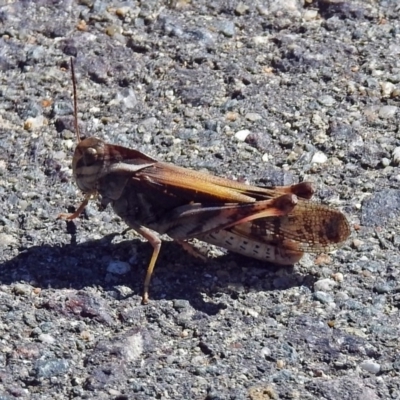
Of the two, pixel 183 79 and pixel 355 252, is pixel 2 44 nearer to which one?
pixel 183 79

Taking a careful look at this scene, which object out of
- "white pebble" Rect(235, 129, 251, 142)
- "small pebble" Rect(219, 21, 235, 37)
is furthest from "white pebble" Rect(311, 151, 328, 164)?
"small pebble" Rect(219, 21, 235, 37)

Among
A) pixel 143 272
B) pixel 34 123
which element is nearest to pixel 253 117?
pixel 34 123

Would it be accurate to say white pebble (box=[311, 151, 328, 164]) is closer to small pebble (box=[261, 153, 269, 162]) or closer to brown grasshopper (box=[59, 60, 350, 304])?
small pebble (box=[261, 153, 269, 162])

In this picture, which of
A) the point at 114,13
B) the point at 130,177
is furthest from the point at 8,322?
the point at 114,13

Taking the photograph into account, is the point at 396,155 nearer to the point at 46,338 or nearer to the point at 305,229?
the point at 305,229

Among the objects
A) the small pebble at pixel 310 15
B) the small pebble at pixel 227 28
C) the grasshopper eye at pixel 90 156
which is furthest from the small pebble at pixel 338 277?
the small pebble at pixel 310 15

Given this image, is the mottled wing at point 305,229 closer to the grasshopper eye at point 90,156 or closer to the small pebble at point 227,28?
the grasshopper eye at point 90,156
